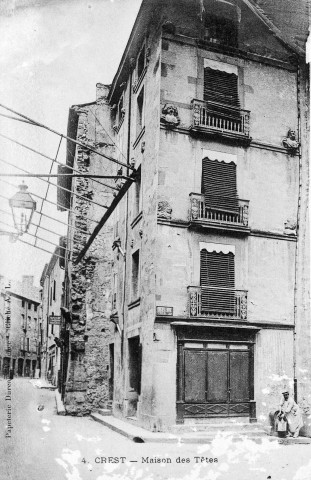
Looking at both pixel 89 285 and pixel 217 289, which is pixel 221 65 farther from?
pixel 89 285

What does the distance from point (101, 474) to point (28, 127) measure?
5493mm

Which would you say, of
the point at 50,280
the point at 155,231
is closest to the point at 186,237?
the point at 155,231

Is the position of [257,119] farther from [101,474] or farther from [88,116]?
[101,474]

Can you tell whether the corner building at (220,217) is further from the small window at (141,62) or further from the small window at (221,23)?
the small window at (141,62)

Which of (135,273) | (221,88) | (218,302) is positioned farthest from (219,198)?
(135,273)

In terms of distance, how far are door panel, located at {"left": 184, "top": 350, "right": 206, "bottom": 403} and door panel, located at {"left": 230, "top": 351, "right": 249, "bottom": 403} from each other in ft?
2.37

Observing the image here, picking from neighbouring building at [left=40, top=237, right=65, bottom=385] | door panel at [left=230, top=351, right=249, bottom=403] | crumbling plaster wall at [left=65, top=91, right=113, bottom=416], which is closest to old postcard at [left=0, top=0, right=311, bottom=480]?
door panel at [left=230, top=351, right=249, bottom=403]

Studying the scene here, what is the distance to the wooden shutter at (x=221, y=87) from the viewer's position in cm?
1394

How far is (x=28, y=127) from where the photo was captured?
8.99 m

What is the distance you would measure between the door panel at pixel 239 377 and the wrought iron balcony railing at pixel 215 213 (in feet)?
10.7

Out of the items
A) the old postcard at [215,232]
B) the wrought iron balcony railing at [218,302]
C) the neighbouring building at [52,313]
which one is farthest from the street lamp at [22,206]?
the neighbouring building at [52,313]

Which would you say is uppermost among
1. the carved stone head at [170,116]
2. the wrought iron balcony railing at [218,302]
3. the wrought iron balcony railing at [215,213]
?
the carved stone head at [170,116]

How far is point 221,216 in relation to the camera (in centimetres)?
1378

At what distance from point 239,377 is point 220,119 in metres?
6.46
